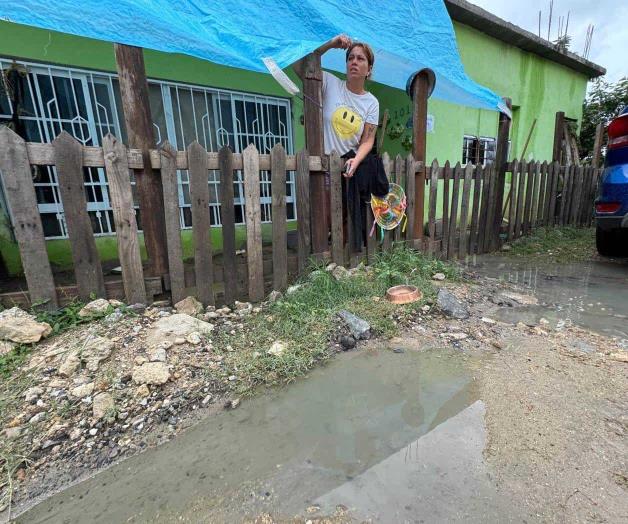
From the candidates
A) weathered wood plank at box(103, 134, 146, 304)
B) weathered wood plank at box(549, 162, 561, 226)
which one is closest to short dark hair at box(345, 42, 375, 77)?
weathered wood plank at box(103, 134, 146, 304)

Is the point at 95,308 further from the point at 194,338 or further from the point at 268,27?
the point at 268,27

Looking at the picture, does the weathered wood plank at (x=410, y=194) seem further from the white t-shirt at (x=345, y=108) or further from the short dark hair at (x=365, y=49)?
the short dark hair at (x=365, y=49)

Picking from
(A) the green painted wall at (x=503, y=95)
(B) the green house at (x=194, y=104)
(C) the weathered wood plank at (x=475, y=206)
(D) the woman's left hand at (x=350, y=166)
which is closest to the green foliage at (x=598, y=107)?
(A) the green painted wall at (x=503, y=95)

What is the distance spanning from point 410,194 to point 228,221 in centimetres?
228

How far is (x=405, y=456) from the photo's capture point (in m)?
1.39

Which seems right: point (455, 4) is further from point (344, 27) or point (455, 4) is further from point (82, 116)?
point (82, 116)

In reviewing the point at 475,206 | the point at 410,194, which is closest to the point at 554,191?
the point at 475,206

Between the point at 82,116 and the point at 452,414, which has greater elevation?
the point at 82,116

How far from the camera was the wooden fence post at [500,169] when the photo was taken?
481cm

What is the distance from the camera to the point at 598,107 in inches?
469

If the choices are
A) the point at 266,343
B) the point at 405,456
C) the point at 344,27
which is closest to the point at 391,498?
the point at 405,456

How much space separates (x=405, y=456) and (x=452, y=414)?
39cm

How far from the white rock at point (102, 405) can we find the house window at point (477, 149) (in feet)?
24.4

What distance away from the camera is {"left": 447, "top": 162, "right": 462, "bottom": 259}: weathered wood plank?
4.42 m
